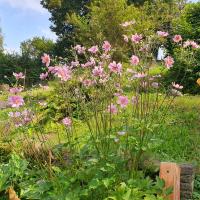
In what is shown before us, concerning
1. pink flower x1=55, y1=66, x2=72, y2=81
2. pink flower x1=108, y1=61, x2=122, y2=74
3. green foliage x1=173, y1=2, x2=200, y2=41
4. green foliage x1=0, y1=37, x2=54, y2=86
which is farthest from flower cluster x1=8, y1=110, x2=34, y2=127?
green foliage x1=0, y1=37, x2=54, y2=86

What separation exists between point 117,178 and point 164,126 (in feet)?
11.7

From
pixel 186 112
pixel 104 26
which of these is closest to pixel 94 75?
pixel 186 112

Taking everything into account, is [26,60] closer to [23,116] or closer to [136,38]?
[23,116]

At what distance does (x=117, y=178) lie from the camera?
4027 mm

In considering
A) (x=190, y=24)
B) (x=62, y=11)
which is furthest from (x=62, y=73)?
(x=62, y=11)

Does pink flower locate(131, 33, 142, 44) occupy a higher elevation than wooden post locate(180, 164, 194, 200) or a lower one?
higher

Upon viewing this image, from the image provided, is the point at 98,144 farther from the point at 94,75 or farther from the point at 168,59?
the point at 168,59

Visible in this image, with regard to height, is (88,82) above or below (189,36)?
below

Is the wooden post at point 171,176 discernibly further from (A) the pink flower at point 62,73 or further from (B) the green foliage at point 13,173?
(B) the green foliage at point 13,173

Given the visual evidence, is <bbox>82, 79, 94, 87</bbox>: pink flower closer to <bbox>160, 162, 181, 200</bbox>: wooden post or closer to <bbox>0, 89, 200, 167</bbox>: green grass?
<bbox>0, 89, 200, 167</bbox>: green grass

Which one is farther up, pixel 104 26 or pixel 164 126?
pixel 104 26

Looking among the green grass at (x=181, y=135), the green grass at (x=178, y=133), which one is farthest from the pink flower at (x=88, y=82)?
the green grass at (x=181, y=135)

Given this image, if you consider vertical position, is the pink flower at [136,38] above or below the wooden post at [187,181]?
above

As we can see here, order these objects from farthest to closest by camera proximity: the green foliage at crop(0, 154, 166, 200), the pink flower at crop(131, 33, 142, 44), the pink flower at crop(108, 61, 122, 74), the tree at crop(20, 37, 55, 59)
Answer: the tree at crop(20, 37, 55, 59) → the pink flower at crop(131, 33, 142, 44) → the pink flower at crop(108, 61, 122, 74) → the green foliage at crop(0, 154, 166, 200)
